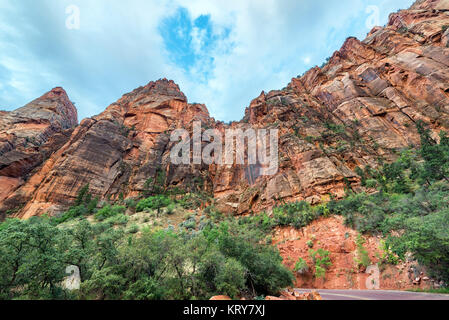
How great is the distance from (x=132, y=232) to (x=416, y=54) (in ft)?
184

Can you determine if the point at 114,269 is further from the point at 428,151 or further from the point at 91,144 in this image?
the point at 91,144

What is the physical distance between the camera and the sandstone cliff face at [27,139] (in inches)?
1303

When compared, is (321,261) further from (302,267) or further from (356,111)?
(356,111)

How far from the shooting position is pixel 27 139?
38938mm

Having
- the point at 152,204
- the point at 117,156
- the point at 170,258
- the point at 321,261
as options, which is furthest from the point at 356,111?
the point at 117,156

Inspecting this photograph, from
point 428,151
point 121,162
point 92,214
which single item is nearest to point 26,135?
point 121,162

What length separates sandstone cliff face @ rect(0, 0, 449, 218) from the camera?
27136 mm

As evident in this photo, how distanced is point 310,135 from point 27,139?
5750 centimetres

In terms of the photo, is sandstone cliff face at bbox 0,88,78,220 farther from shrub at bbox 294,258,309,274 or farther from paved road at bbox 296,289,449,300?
paved road at bbox 296,289,449,300

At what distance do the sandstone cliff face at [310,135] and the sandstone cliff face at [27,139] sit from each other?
1.27 ft

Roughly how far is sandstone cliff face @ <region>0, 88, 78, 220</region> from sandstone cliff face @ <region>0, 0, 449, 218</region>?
0.39 m

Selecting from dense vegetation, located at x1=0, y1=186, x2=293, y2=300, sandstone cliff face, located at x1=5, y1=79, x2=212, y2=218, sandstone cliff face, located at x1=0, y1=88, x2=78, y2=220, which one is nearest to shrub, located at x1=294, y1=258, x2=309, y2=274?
dense vegetation, located at x1=0, y1=186, x2=293, y2=300

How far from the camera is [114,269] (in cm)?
864

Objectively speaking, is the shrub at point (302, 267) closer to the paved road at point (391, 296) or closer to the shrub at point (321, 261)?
the shrub at point (321, 261)
